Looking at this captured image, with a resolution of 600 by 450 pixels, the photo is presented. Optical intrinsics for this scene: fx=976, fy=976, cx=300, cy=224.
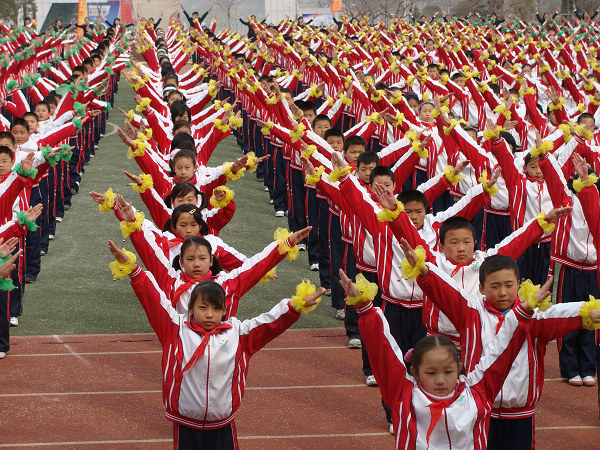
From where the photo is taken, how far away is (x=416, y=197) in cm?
629

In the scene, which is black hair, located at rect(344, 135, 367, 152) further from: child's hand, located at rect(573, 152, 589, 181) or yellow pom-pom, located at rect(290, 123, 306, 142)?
child's hand, located at rect(573, 152, 589, 181)

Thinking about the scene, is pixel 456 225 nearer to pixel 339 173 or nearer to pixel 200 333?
pixel 339 173

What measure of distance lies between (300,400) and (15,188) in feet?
8.78

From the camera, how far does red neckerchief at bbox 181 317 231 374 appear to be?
4570 mm

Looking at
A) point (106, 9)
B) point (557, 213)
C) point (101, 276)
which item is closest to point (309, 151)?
point (557, 213)

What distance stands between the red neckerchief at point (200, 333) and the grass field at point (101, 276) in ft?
12.3

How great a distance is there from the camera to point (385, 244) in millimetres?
6082

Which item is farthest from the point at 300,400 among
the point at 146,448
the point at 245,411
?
the point at 146,448

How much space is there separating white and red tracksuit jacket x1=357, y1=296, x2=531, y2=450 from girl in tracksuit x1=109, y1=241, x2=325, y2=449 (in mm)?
534

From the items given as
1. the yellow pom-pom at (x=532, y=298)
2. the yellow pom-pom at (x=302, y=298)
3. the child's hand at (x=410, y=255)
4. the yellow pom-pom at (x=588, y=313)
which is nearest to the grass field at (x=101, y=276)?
the child's hand at (x=410, y=255)

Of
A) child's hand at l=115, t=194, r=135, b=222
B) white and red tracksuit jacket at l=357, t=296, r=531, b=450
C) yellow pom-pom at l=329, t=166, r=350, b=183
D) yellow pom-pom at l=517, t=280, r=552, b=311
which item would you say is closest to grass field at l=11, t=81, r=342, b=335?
yellow pom-pom at l=329, t=166, r=350, b=183

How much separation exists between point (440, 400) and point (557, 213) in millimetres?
1755

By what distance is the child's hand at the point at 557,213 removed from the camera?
5.32m

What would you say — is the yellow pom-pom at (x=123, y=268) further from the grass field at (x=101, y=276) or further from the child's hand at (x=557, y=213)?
the grass field at (x=101, y=276)
